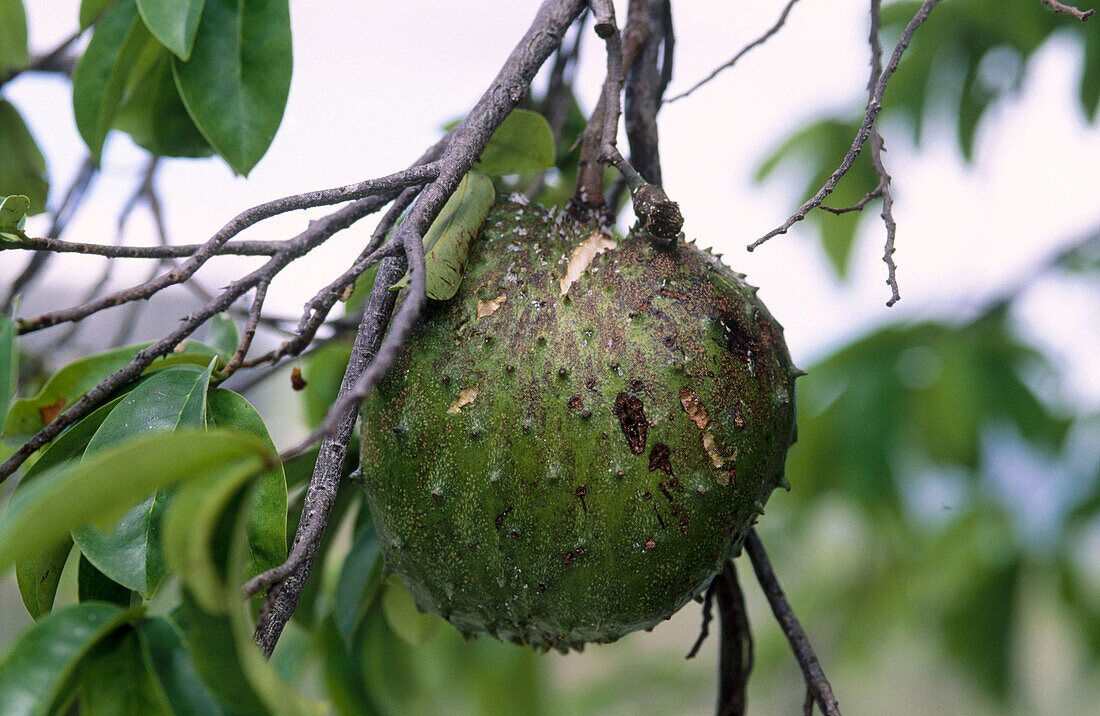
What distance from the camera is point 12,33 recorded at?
142 centimetres

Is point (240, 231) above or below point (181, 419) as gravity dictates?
above

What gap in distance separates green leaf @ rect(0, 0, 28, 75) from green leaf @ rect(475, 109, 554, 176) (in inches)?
35.2

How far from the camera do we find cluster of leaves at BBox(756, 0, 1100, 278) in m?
2.54

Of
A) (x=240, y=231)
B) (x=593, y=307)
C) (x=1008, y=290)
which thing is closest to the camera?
(x=240, y=231)

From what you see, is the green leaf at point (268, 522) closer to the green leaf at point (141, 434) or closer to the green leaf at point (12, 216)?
the green leaf at point (141, 434)

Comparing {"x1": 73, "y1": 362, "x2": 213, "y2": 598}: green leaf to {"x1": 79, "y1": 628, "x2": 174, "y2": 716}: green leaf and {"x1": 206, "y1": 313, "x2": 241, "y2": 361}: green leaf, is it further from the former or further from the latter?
{"x1": 206, "y1": 313, "x2": 241, "y2": 361}: green leaf

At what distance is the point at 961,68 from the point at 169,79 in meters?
2.55

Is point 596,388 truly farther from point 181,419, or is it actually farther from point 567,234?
point 181,419

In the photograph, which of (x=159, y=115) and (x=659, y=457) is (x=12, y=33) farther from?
(x=659, y=457)

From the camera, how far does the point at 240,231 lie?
79cm

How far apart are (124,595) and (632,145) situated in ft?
2.73

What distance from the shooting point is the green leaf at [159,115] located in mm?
1267

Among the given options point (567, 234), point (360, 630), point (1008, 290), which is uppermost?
point (567, 234)

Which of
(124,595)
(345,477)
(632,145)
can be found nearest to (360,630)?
(345,477)
